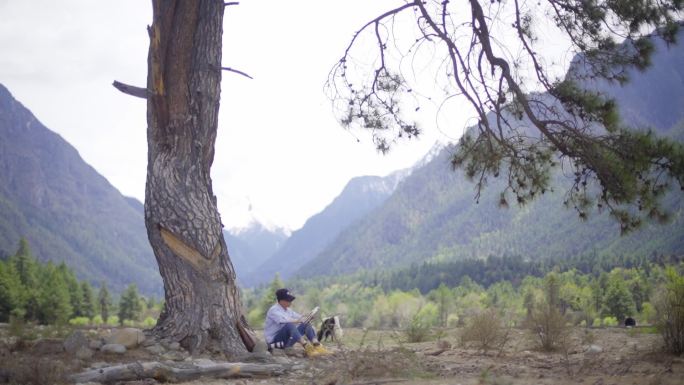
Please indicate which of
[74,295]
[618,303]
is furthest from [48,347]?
[74,295]

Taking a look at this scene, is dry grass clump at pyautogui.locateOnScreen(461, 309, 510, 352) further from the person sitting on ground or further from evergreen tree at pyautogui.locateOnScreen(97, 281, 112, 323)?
evergreen tree at pyautogui.locateOnScreen(97, 281, 112, 323)

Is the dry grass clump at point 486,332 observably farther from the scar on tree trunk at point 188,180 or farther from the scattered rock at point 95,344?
the scattered rock at point 95,344

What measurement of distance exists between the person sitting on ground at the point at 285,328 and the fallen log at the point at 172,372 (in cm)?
A: 208

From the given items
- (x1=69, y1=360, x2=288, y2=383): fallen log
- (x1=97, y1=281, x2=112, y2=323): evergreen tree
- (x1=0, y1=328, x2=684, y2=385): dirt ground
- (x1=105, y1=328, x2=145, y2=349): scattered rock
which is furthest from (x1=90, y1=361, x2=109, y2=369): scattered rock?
(x1=97, y1=281, x2=112, y2=323): evergreen tree

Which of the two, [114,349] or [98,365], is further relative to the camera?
[114,349]

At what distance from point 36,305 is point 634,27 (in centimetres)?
4863

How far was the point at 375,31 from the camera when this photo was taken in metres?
7.93

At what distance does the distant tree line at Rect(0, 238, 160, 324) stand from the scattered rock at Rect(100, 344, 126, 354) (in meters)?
30.7

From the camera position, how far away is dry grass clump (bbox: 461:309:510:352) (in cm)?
889

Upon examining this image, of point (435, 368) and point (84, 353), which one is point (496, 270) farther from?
point (84, 353)

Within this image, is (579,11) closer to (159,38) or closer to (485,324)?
(485,324)

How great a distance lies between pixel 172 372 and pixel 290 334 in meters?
2.93

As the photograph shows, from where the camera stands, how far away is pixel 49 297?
154 ft

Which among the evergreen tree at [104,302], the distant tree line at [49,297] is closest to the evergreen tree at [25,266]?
the distant tree line at [49,297]
